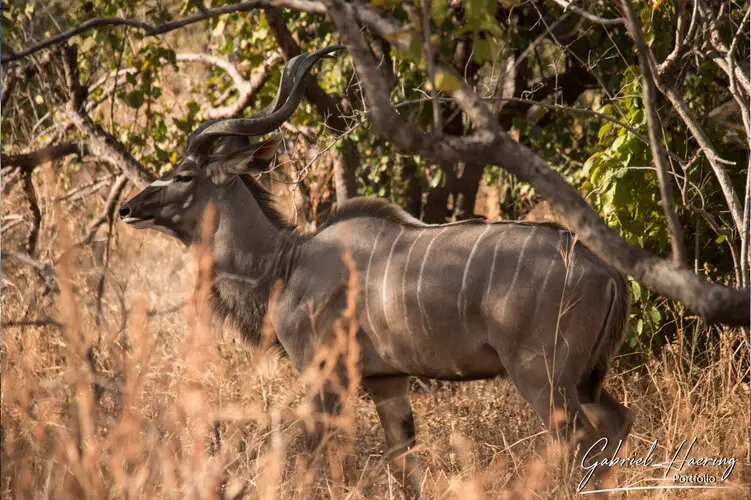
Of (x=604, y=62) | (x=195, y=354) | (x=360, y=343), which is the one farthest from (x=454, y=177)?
(x=195, y=354)

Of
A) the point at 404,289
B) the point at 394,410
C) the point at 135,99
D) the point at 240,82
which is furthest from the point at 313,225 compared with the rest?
the point at 404,289

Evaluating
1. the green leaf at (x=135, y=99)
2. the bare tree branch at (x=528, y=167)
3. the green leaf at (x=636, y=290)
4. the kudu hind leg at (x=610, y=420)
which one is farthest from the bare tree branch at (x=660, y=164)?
the green leaf at (x=135, y=99)

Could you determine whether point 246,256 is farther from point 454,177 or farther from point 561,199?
point 561,199

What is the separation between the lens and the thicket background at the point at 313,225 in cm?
229

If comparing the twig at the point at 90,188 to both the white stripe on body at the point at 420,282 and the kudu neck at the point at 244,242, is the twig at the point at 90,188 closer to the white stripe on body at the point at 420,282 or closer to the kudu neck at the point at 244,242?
the kudu neck at the point at 244,242

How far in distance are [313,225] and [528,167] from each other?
3.25 meters

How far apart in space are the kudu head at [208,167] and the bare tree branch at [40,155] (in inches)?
41.6

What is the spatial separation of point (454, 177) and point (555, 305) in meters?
2.40

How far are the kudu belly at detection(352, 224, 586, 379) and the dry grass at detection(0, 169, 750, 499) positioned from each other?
7.3 inches

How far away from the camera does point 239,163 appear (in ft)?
12.2

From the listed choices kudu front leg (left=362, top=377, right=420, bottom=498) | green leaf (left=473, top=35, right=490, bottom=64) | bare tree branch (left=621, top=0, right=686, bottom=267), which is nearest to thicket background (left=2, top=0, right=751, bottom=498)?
green leaf (left=473, top=35, right=490, bottom=64)

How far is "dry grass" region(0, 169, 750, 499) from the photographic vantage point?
2104 mm

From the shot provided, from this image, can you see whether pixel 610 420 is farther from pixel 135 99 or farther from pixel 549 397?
pixel 135 99

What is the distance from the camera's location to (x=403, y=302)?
3219 mm
